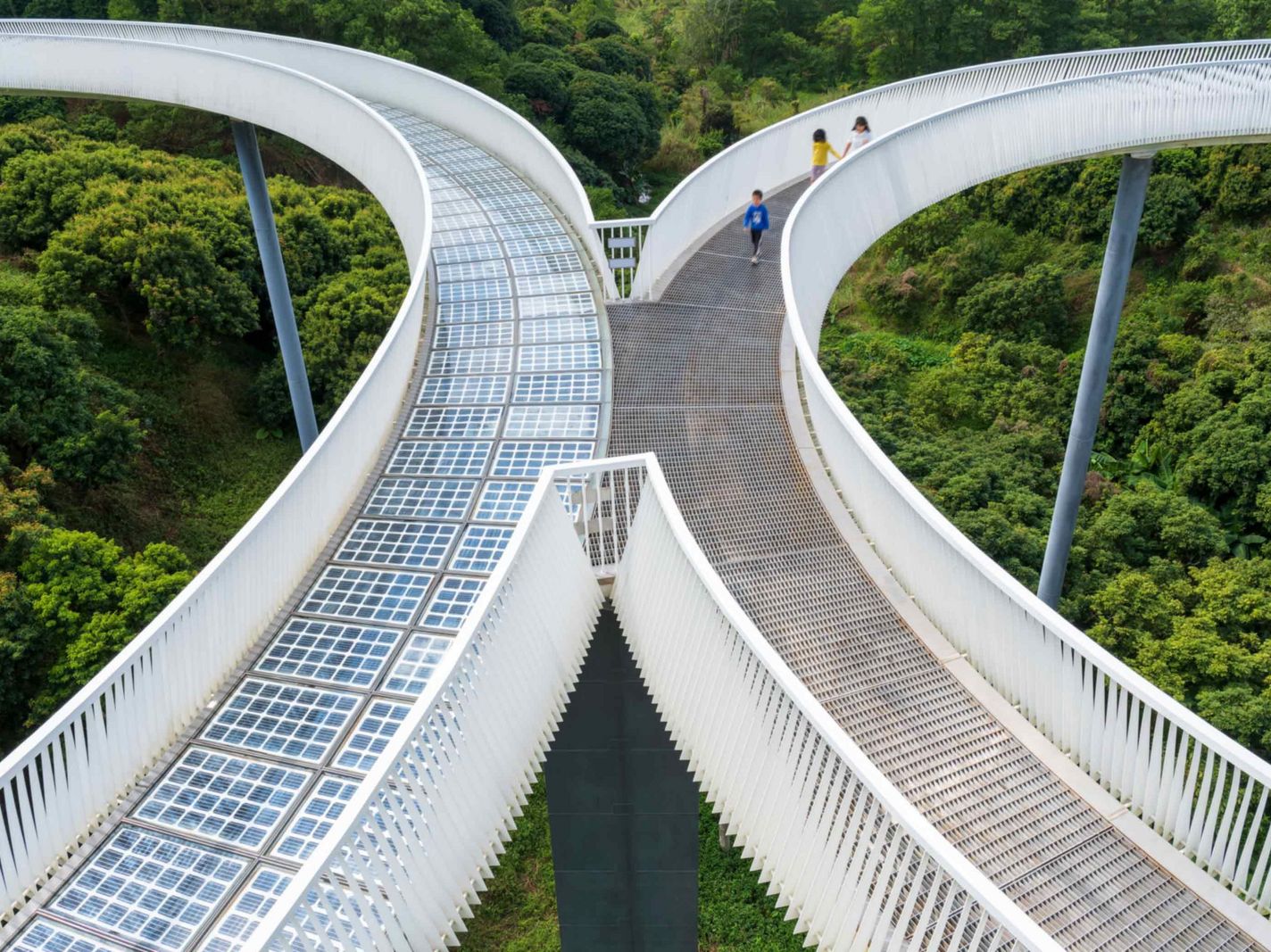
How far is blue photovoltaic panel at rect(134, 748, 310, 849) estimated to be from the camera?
7301 millimetres

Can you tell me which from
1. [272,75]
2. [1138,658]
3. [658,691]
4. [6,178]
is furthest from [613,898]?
[6,178]

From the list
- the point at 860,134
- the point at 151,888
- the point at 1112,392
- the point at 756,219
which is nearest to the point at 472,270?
the point at 756,219

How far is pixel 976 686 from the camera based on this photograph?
862cm

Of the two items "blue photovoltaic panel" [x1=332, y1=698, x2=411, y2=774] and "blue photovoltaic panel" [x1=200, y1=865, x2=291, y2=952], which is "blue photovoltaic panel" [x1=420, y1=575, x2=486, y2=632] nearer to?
"blue photovoltaic panel" [x1=332, y1=698, x2=411, y2=774]

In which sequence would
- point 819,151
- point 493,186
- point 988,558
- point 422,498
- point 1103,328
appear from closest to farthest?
point 988,558
point 422,498
point 1103,328
point 819,151
point 493,186

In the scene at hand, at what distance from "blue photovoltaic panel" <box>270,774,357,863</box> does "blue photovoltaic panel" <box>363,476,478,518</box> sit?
366cm

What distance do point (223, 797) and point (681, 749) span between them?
150 inches

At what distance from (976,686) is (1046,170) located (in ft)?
89.0

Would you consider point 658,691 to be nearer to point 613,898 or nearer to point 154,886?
point 154,886

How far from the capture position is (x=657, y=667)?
8.90m

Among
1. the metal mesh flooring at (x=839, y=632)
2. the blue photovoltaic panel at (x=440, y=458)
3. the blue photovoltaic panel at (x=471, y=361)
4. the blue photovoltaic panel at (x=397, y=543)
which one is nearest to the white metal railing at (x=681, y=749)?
the metal mesh flooring at (x=839, y=632)

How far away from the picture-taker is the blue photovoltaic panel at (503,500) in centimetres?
1056

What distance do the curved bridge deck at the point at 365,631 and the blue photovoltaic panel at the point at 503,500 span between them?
22 millimetres

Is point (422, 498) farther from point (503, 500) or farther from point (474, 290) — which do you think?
point (474, 290)
